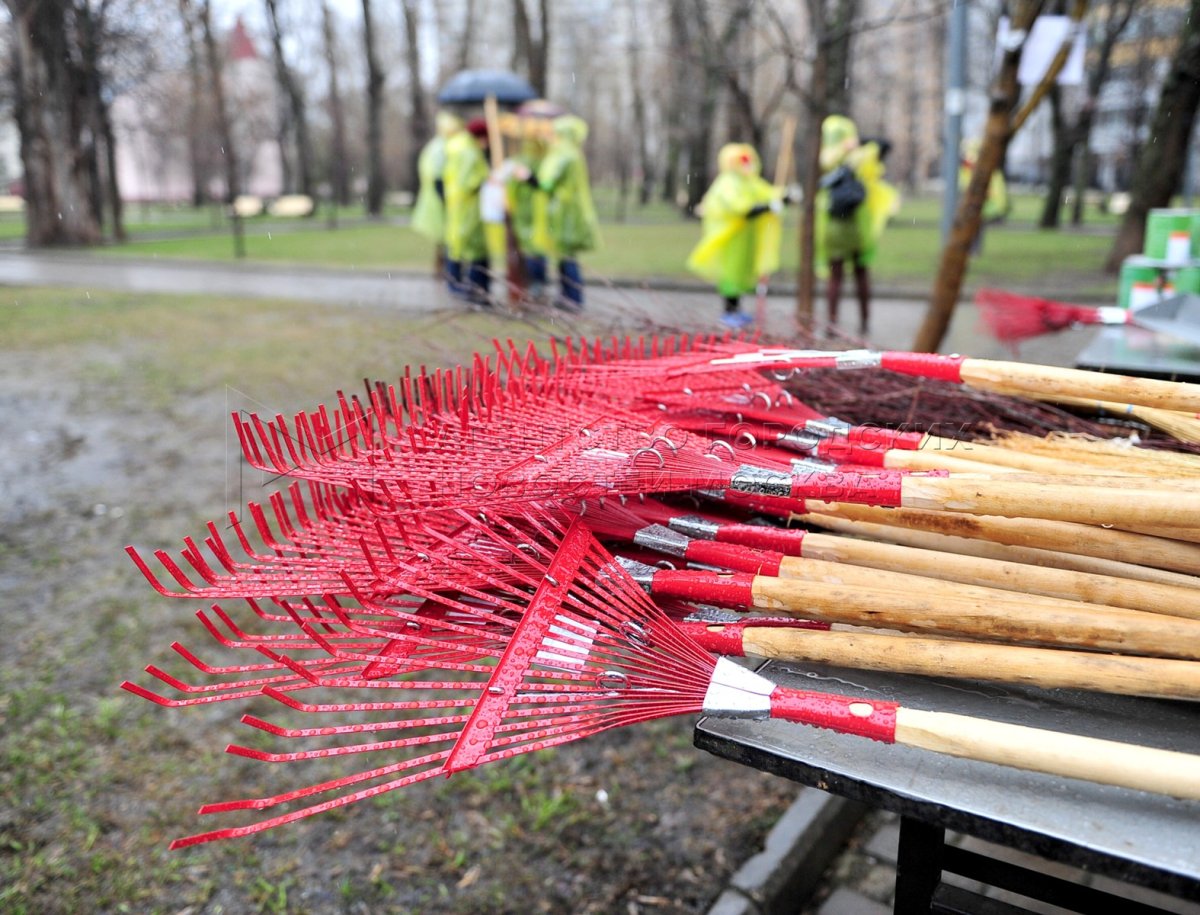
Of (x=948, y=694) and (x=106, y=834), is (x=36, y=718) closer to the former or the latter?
(x=106, y=834)

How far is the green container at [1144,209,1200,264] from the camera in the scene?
383 centimetres

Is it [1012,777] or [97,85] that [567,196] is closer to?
[97,85]

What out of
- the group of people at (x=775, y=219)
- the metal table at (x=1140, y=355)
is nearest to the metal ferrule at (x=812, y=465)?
the metal table at (x=1140, y=355)

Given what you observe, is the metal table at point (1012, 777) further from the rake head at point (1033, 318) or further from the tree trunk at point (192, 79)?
the tree trunk at point (192, 79)

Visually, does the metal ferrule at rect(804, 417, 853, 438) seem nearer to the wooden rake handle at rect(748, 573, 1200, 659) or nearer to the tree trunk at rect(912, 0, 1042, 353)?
the wooden rake handle at rect(748, 573, 1200, 659)

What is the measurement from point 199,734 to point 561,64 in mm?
37613

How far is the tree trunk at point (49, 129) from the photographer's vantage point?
4.90 meters

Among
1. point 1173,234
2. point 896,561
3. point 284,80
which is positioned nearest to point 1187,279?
point 1173,234

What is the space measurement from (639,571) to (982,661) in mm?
539

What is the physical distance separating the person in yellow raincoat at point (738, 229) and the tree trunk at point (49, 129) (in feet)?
16.0

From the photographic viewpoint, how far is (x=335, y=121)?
2198 cm

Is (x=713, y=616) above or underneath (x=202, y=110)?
underneath

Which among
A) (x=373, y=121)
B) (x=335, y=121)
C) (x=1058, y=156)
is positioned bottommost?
(x=1058, y=156)

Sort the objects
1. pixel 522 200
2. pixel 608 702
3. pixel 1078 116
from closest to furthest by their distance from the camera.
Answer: pixel 608 702 < pixel 522 200 < pixel 1078 116
